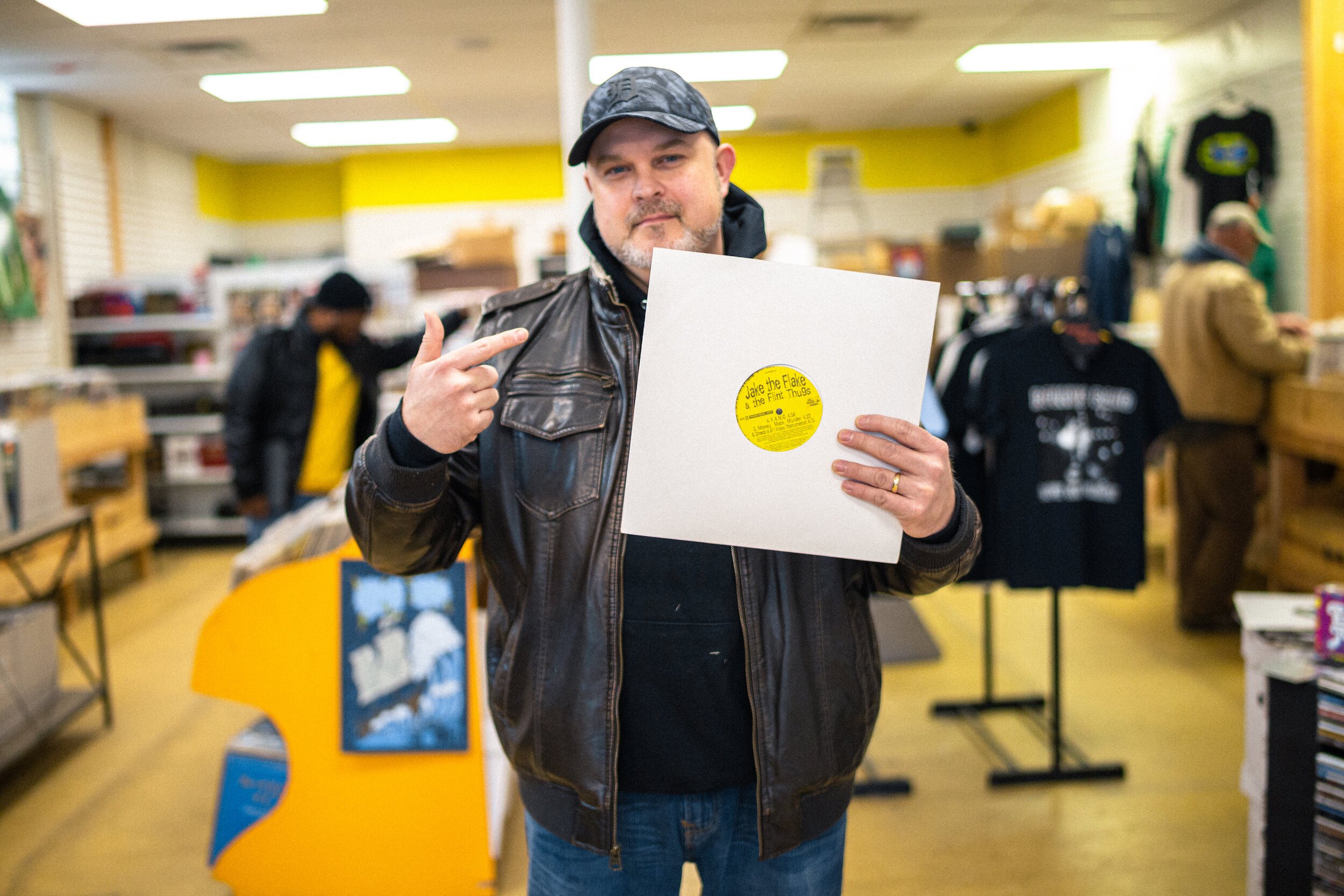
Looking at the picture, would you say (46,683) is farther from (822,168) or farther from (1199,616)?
(822,168)

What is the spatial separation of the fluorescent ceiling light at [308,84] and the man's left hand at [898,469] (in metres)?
6.87

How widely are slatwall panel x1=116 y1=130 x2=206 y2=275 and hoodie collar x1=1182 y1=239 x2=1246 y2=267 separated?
25.8ft

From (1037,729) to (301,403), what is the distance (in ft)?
11.0

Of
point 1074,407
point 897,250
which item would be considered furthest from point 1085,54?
point 1074,407

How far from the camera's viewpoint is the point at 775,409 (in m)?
1.17

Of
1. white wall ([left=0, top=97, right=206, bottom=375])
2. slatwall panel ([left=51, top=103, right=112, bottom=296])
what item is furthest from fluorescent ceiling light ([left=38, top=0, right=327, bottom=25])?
slatwall panel ([left=51, top=103, right=112, bottom=296])

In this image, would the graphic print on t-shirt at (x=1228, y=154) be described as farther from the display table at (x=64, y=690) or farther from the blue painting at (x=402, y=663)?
the display table at (x=64, y=690)

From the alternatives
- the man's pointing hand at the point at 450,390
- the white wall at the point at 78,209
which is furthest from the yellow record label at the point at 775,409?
the white wall at the point at 78,209

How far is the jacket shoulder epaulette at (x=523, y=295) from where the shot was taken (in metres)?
1.43

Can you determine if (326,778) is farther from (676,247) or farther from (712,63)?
(712,63)

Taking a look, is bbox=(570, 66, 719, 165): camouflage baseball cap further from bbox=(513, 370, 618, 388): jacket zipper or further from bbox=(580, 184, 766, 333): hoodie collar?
bbox=(513, 370, 618, 388): jacket zipper

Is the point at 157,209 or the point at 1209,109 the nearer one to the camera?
the point at 1209,109

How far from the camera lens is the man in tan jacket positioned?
4.38 metres

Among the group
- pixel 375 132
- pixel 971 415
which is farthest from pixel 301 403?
pixel 375 132
